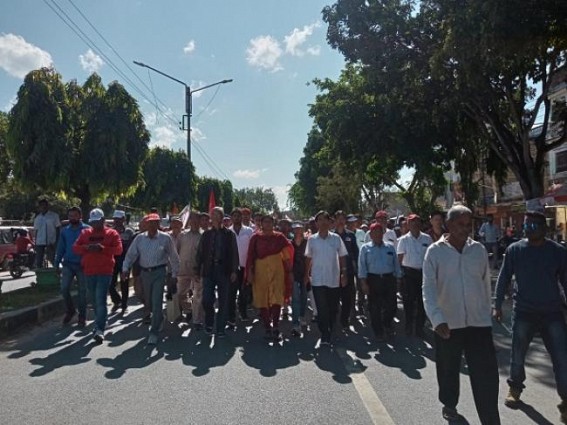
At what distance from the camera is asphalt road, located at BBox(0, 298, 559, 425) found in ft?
15.8

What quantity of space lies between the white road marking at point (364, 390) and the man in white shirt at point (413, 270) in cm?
157


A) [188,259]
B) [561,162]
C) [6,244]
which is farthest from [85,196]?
[561,162]

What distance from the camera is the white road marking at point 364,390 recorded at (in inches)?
186

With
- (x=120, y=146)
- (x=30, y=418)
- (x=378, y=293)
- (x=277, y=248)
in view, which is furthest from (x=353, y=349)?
(x=120, y=146)

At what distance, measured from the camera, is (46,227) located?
1290 cm

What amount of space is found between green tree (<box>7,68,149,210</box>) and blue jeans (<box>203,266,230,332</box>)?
8101 millimetres

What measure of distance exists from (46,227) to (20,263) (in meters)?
7.33

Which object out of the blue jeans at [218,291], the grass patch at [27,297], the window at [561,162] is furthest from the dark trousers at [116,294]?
the window at [561,162]

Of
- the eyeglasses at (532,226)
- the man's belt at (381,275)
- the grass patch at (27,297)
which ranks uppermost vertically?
the eyeglasses at (532,226)

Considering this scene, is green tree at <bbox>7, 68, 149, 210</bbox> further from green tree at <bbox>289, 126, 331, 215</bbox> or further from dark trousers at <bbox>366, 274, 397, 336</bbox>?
green tree at <bbox>289, 126, 331, 215</bbox>

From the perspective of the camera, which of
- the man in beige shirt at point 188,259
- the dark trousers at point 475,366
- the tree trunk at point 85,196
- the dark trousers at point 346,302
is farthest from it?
the tree trunk at point 85,196

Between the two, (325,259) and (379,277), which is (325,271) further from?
(379,277)

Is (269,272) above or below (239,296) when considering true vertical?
above

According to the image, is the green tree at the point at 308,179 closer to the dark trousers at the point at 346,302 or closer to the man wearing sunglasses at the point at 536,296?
the dark trousers at the point at 346,302
